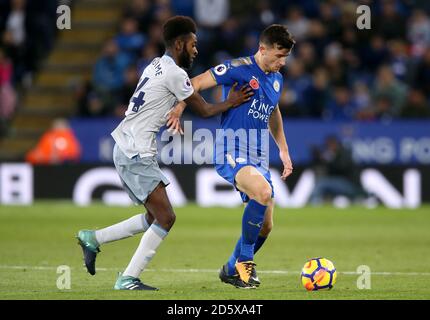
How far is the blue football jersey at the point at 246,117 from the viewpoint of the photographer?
9805 millimetres

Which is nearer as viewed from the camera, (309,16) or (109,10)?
(309,16)

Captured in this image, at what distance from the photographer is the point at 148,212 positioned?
369 inches

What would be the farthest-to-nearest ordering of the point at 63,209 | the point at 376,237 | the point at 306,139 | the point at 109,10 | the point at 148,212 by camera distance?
1. the point at 109,10
2. the point at 306,139
3. the point at 63,209
4. the point at 376,237
5. the point at 148,212

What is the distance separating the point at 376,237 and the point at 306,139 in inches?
262

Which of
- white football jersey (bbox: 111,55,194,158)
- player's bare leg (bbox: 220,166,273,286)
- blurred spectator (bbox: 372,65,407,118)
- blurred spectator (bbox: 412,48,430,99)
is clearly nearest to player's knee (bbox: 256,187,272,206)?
player's bare leg (bbox: 220,166,273,286)

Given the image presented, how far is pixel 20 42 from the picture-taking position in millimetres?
24984

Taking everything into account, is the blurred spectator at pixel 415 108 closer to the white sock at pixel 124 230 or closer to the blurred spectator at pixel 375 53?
the blurred spectator at pixel 375 53

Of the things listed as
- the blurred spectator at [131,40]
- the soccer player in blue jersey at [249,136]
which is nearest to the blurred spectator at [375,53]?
the blurred spectator at [131,40]

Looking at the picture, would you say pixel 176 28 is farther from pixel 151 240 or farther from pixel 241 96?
pixel 151 240

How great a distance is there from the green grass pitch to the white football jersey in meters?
1.26
